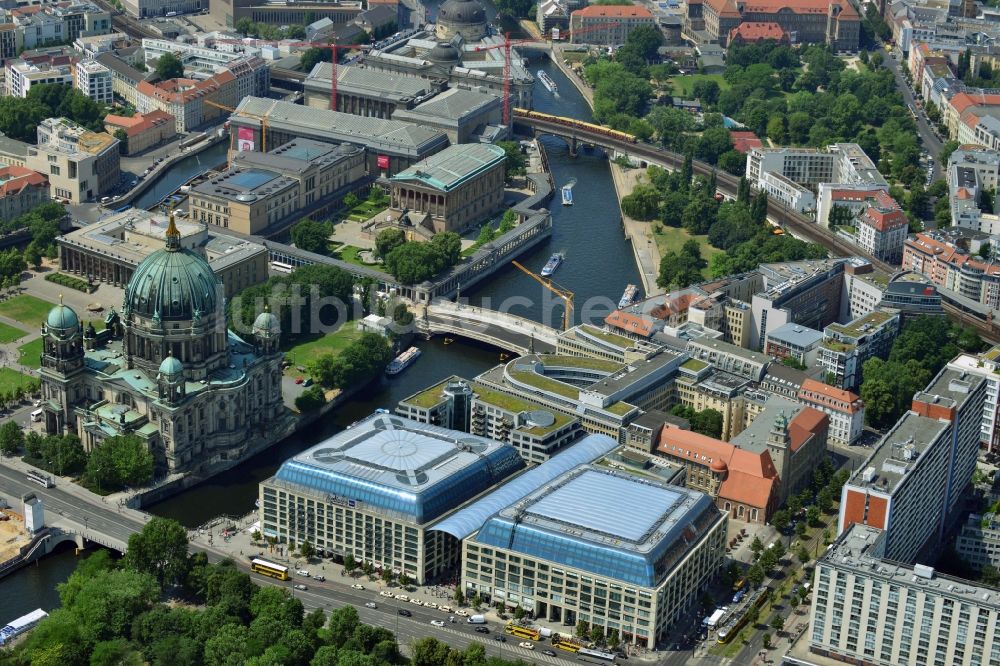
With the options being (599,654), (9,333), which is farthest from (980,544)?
(9,333)

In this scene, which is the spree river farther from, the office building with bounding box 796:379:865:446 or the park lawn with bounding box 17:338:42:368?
the office building with bounding box 796:379:865:446

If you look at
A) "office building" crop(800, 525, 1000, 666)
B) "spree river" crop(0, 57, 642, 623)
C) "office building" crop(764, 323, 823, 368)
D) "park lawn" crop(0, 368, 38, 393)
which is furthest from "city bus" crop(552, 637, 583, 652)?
"park lawn" crop(0, 368, 38, 393)

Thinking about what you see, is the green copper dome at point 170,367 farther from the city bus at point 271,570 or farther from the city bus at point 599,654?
Result: the city bus at point 599,654

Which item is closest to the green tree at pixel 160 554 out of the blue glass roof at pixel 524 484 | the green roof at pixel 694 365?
the blue glass roof at pixel 524 484

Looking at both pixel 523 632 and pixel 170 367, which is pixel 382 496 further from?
pixel 170 367

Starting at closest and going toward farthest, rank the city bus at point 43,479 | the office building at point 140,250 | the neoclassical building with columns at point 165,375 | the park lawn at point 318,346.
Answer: the city bus at point 43,479 < the neoclassical building with columns at point 165,375 < the park lawn at point 318,346 < the office building at point 140,250

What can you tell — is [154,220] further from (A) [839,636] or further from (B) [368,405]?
(A) [839,636]

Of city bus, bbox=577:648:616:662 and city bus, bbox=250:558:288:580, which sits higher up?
city bus, bbox=250:558:288:580

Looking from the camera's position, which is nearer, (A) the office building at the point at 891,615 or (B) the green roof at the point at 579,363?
(A) the office building at the point at 891,615
